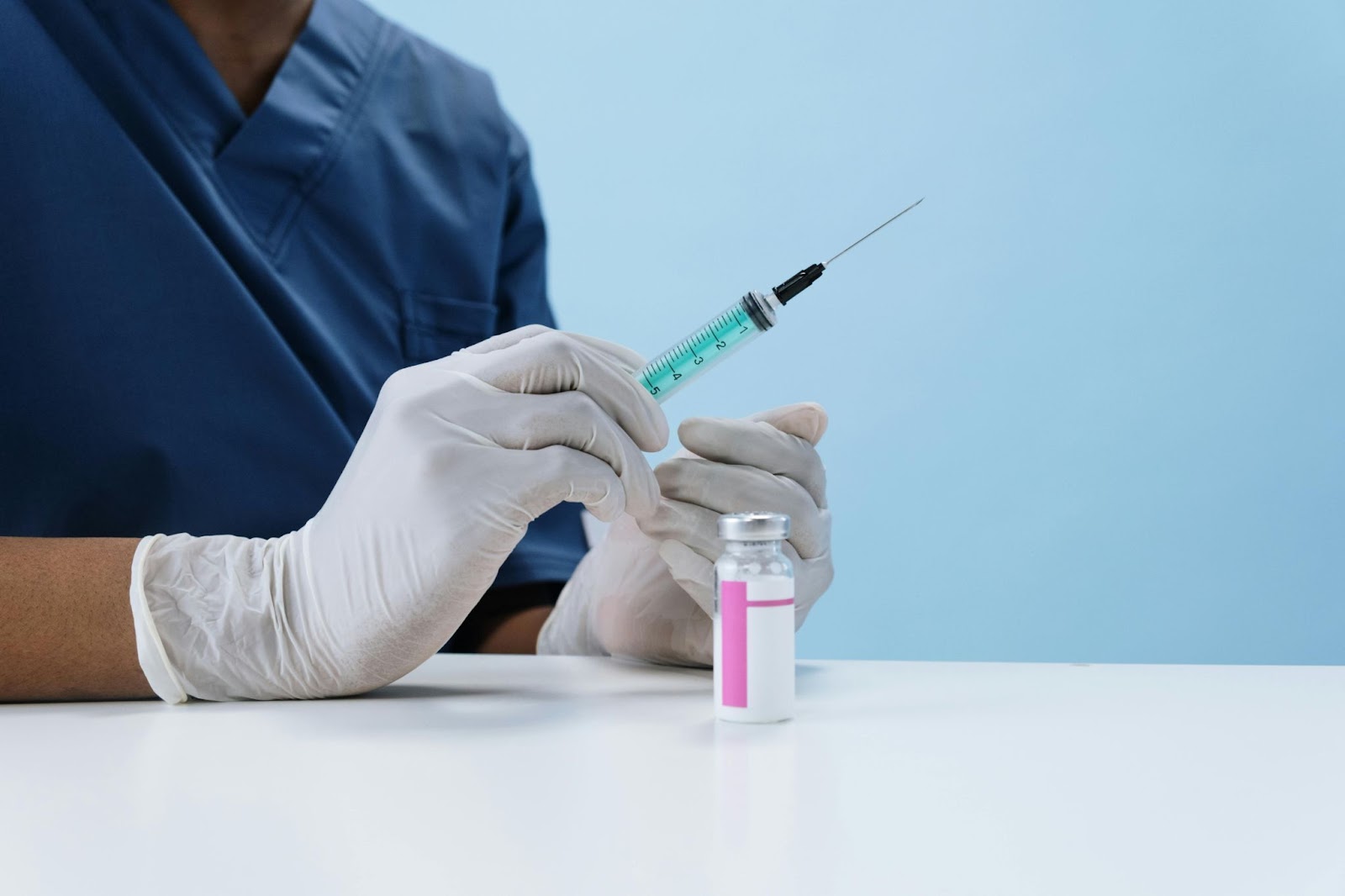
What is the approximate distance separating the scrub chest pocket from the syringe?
0.54 m

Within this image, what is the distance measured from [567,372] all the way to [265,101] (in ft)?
2.11

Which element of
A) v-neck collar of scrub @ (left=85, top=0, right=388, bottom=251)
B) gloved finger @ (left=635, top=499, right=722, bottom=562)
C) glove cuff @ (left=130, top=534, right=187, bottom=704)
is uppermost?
v-neck collar of scrub @ (left=85, top=0, right=388, bottom=251)

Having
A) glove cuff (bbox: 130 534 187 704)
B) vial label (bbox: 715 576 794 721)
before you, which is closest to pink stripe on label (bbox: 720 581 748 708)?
vial label (bbox: 715 576 794 721)

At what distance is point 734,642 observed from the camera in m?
0.78

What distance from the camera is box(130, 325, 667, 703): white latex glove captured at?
86 cm

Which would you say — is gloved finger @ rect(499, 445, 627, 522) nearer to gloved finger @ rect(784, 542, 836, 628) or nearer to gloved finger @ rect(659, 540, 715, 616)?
gloved finger @ rect(659, 540, 715, 616)

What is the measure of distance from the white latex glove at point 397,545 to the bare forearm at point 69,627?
0.02 m

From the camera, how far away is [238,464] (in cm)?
121

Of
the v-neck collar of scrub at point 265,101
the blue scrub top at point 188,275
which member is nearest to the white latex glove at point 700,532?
the blue scrub top at point 188,275

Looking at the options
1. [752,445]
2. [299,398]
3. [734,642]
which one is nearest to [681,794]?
[734,642]

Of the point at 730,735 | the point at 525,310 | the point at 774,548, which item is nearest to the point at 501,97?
the point at 525,310

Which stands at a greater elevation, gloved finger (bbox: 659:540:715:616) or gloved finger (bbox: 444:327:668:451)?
gloved finger (bbox: 444:327:668:451)

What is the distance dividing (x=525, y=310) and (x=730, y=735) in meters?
0.98

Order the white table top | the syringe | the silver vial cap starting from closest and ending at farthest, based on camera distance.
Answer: the white table top → the silver vial cap → the syringe
